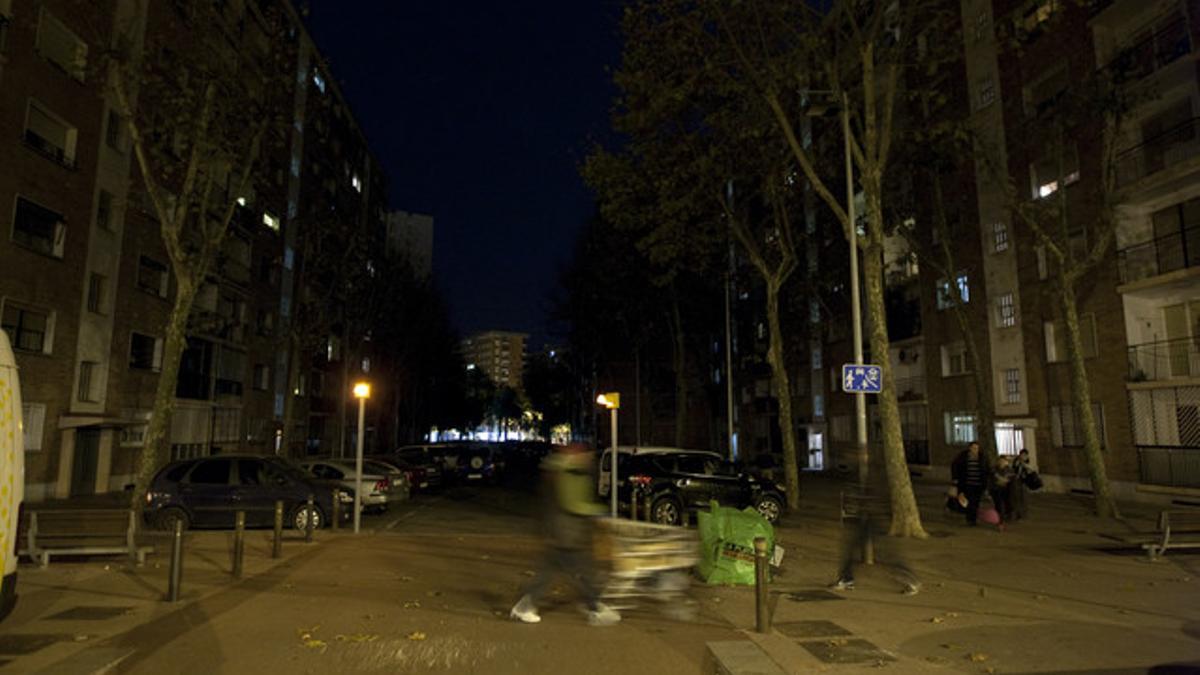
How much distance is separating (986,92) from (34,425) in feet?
112

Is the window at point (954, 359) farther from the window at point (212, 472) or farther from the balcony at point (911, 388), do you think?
the window at point (212, 472)

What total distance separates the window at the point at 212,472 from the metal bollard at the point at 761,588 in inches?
465

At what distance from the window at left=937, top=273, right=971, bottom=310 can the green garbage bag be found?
23.1 metres

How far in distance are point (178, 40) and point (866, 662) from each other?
113 ft

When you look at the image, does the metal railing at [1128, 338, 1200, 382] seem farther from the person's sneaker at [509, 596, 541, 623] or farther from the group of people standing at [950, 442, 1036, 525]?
the person's sneaker at [509, 596, 541, 623]

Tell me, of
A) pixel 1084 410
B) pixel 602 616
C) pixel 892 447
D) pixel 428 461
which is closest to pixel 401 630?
pixel 602 616

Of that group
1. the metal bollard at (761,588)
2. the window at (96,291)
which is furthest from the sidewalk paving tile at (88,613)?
the window at (96,291)

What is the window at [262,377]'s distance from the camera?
3994cm

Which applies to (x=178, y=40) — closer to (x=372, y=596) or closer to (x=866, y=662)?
(x=372, y=596)

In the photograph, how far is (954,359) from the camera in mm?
30656

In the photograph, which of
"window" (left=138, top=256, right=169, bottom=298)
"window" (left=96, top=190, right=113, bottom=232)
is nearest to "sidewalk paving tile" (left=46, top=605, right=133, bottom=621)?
"window" (left=96, top=190, right=113, bottom=232)

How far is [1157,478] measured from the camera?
20906mm

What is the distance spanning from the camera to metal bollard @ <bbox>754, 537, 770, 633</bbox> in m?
6.97

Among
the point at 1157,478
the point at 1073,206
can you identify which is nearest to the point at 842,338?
the point at 1073,206
